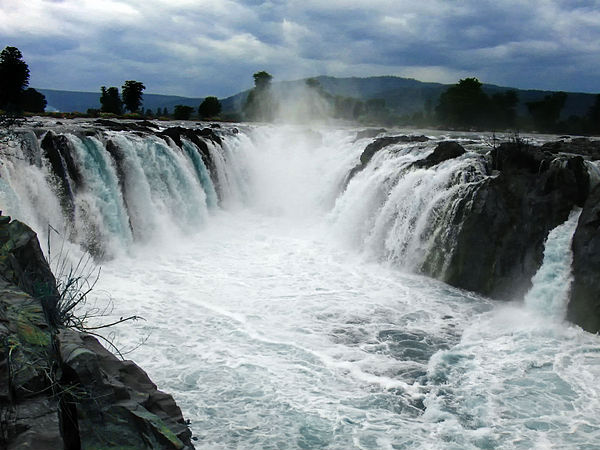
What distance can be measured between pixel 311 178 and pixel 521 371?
19532 mm

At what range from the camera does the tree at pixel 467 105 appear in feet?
246

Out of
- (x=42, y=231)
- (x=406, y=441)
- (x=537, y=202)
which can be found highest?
(x=537, y=202)

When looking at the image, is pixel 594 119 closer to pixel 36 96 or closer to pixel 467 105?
pixel 467 105

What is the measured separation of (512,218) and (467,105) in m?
66.3

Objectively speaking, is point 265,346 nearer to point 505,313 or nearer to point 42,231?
point 505,313

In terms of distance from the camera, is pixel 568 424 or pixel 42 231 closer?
pixel 568 424

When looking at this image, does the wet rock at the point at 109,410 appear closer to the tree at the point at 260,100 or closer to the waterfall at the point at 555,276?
the waterfall at the point at 555,276

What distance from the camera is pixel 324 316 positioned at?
1166cm

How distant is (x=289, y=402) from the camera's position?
7.95 m

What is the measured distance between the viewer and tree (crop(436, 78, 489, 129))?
74938 mm

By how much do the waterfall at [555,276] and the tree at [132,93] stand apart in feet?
214

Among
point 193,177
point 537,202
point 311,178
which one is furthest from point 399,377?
point 311,178

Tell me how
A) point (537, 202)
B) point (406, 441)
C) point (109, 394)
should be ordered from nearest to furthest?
point (109, 394) → point (406, 441) → point (537, 202)

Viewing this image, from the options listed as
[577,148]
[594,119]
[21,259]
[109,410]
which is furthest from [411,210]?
[594,119]
